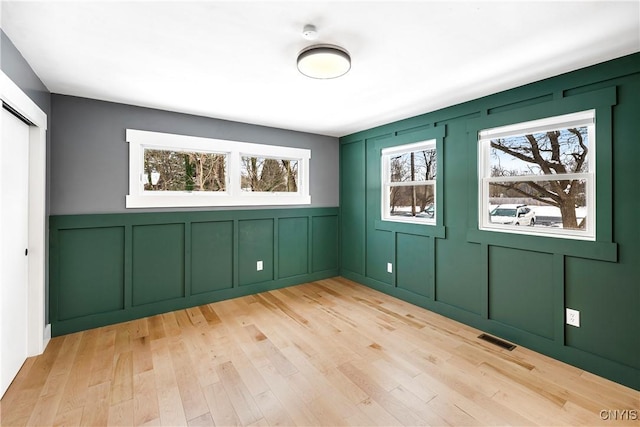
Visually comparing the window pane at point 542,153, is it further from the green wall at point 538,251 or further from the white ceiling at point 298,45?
the white ceiling at point 298,45

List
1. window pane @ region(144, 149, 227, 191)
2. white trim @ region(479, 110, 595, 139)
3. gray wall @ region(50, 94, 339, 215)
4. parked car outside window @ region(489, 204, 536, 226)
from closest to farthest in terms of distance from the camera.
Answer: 1. white trim @ region(479, 110, 595, 139)
2. parked car outside window @ region(489, 204, 536, 226)
3. gray wall @ region(50, 94, 339, 215)
4. window pane @ region(144, 149, 227, 191)

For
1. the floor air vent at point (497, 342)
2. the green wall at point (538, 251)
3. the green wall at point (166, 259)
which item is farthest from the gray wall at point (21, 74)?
the floor air vent at point (497, 342)

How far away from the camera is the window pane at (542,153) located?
8.07 ft

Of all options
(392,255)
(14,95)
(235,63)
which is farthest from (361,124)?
(14,95)

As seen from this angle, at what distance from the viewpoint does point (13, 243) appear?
2.21 metres

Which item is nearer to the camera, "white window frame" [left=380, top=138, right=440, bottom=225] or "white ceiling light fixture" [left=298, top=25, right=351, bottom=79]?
"white ceiling light fixture" [left=298, top=25, right=351, bottom=79]

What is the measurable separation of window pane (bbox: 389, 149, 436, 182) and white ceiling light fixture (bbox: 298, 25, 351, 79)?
2011 millimetres

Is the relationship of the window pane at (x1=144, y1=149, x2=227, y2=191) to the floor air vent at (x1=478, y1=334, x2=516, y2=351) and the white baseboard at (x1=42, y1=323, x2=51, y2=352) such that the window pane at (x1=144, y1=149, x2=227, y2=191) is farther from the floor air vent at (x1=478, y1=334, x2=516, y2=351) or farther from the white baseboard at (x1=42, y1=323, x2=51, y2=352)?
the floor air vent at (x1=478, y1=334, x2=516, y2=351)

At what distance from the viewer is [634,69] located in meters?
2.11

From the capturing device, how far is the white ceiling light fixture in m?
2.00

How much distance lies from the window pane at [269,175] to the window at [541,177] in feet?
8.64

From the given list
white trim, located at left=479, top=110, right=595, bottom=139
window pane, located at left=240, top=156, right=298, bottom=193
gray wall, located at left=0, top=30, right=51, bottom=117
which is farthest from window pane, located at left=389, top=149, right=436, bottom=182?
gray wall, located at left=0, top=30, right=51, bottom=117

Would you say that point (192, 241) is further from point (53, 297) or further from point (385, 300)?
point (385, 300)

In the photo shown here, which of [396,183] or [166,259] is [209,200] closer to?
[166,259]
